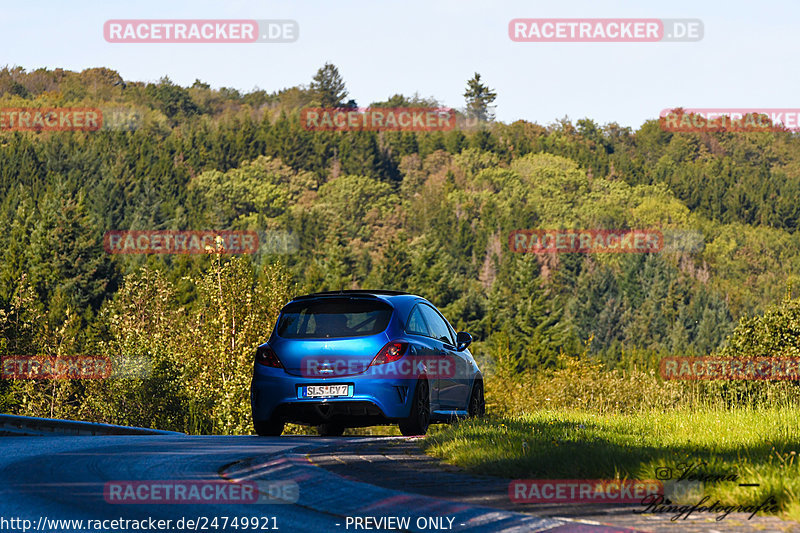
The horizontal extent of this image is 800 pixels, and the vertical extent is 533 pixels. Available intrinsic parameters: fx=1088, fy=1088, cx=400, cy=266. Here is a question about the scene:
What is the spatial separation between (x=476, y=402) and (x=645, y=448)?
639cm

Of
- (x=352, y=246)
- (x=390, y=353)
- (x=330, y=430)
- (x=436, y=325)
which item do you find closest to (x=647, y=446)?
(x=390, y=353)

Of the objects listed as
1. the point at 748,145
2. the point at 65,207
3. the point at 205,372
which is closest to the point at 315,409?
the point at 205,372

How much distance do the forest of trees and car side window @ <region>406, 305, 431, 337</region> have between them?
118ft

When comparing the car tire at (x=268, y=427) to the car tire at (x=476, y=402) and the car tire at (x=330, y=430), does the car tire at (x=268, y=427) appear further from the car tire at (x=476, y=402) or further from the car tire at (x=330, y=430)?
the car tire at (x=476, y=402)

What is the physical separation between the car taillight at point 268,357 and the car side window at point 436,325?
204cm

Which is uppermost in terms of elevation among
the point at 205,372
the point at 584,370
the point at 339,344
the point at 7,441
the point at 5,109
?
the point at 5,109

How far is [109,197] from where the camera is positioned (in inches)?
5896

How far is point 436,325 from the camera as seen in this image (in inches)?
Result: 554

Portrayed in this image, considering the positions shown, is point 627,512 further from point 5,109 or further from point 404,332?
point 5,109

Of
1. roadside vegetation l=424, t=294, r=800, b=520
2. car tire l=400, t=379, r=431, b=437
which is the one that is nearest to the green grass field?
roadside vegetation l=424, t=294, r=800, b=520

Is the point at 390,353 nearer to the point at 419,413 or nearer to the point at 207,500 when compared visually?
the point at 419,413

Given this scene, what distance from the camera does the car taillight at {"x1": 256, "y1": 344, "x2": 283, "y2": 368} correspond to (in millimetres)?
12520

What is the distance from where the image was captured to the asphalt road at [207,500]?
6.08 m

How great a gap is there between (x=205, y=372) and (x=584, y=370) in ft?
155
